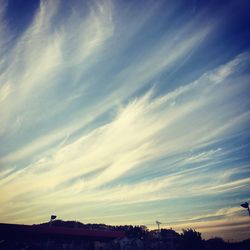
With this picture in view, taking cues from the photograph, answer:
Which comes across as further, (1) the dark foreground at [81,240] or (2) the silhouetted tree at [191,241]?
(2) the silhouetted tree at [191,241]

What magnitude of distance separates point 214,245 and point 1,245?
36.5 m

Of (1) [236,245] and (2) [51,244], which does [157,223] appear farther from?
(2) [51,244]

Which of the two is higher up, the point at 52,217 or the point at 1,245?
the point at 52,217

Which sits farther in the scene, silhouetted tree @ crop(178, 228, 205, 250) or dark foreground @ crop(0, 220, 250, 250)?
silhouetted tree @ crop(178, 228, 205, 250)

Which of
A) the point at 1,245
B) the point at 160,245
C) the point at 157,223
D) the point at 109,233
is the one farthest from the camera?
the point at 157,223

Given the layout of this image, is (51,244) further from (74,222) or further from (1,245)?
(74,222)

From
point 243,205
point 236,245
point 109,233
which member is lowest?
point 236,245

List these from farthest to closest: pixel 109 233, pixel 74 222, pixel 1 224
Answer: pixel 74 222, pixel 109 233, pixel 1 224

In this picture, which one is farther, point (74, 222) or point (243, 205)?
point (74, 222)

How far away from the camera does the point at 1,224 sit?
26.8 meters

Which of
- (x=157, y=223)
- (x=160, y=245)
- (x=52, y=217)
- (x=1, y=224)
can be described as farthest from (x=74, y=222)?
(x=1, y=224)

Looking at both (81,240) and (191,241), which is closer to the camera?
(81,240)

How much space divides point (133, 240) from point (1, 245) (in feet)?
75.2

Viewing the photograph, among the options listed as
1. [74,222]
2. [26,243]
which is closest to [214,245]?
[26,243]
